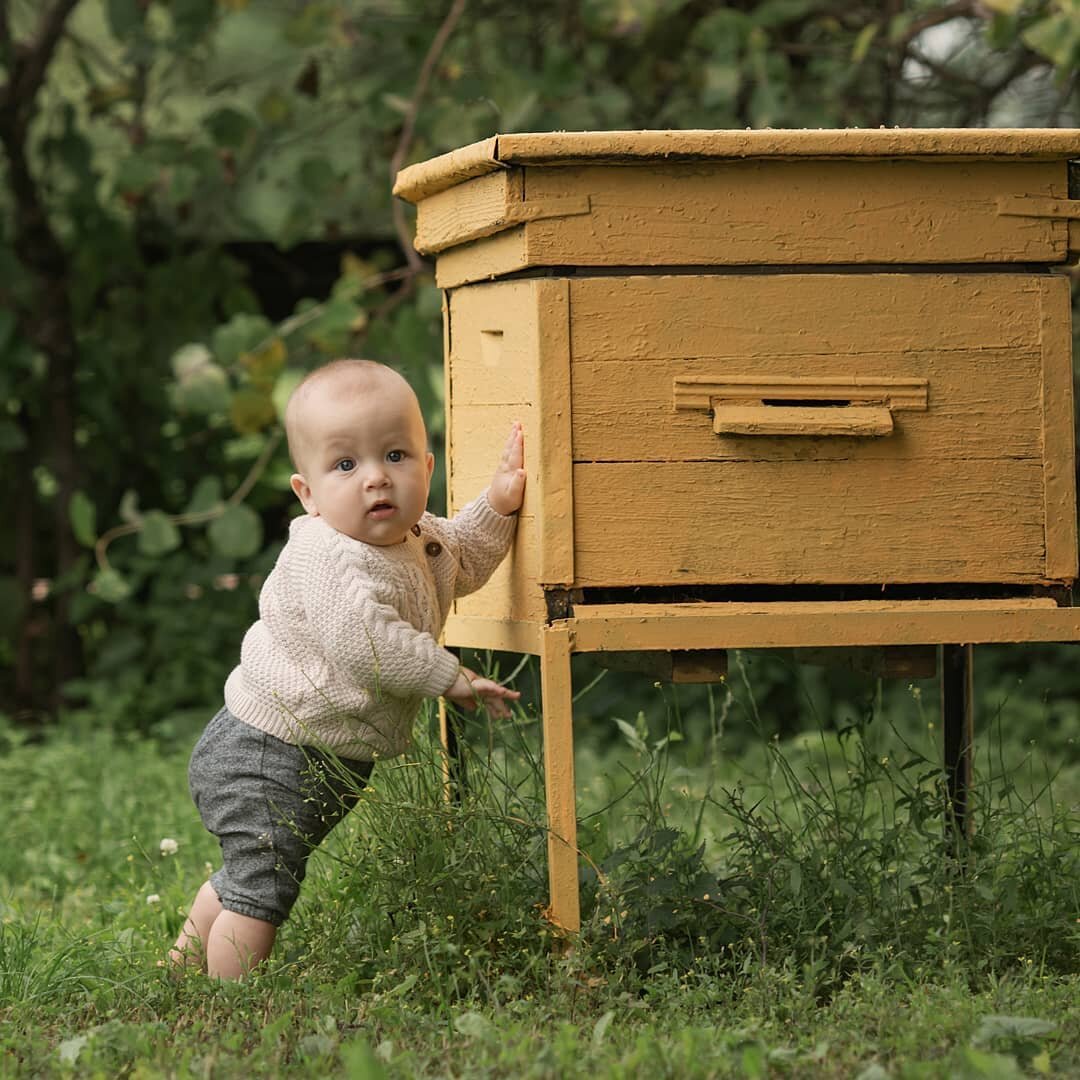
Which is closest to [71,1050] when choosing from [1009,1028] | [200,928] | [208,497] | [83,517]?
[200,928]

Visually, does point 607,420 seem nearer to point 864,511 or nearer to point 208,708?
point 864,511

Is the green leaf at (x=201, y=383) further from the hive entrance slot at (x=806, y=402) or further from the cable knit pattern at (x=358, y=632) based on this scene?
the hive entrance slot at (x=806, y=402)

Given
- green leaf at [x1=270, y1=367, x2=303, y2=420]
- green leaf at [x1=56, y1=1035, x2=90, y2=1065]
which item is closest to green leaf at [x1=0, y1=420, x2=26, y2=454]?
green leaf at [x1=270, y1=367, x2=303, y2=420]

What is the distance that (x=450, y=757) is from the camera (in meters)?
3.35

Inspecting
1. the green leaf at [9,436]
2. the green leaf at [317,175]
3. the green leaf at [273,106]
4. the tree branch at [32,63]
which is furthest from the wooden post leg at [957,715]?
the tree branch at [32,63]

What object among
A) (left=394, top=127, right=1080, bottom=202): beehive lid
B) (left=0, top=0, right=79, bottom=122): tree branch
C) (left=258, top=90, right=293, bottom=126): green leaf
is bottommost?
(left=394, top=127, right=1080, bottom=202): beehive lid

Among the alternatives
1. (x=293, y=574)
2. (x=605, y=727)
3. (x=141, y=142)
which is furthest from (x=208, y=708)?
(x=293, y=574)

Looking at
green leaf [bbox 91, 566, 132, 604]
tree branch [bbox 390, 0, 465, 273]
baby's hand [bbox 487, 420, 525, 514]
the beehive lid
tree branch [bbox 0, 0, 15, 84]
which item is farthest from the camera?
tree branch [bbox 0, 0, 15, 84]

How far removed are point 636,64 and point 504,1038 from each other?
4.56 metres

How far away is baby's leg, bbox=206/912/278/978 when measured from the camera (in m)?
3.05

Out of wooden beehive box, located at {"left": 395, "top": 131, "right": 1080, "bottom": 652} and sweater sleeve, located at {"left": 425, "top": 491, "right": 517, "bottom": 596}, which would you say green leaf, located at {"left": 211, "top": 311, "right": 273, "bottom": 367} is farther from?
wooden beehive box, located at {"left": 395, "top": 131, "right": 1080, "bottom": 652}

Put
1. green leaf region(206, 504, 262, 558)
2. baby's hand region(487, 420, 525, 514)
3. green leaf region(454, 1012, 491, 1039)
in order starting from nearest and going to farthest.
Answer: green leaf region(454, 1012, 491, 1039), baby's hand region(487, 420, 525, 514), green leaf region(206, 504, 262, 558)

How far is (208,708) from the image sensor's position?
20.6ft

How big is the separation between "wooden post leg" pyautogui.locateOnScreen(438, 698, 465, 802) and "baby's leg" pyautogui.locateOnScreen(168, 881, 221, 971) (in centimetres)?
49
